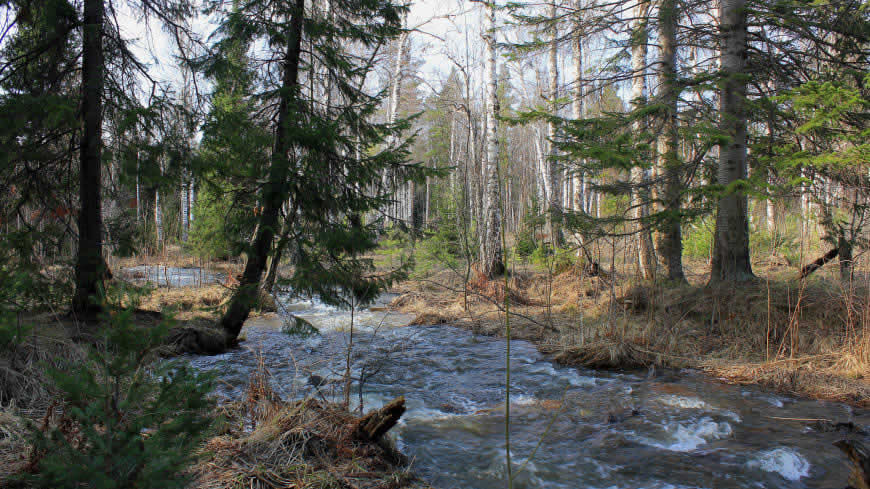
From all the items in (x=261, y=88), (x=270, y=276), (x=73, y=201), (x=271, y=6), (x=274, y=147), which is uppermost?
(x=271, y=6)

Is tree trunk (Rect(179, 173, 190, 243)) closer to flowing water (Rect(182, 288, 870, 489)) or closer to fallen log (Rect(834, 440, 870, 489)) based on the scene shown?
flowing water (Rect(182, 288, 870, 489))

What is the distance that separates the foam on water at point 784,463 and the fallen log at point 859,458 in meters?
1.04

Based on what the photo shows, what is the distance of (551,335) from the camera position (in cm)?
686

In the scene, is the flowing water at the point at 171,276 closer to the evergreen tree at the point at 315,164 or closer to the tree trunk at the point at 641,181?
the evergreen tree at the point at 315,164

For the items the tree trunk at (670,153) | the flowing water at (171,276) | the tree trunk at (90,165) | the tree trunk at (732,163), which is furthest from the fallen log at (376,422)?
the flowing water at (171,276)

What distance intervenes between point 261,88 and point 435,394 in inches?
175

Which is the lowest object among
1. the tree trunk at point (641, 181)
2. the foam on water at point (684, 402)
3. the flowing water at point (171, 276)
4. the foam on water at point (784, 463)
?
the foam on water at point (784, 463)

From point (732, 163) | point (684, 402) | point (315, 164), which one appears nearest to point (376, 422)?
point (684, 402)

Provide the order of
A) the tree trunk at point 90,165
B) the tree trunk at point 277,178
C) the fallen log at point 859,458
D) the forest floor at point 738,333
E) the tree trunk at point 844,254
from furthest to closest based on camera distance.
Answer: the tree trunk at point 844,254
the tree trunk at point 277,178
the tree trunk at point 90,165
the forest floor at point 738,333
the fallen log at point 859,458

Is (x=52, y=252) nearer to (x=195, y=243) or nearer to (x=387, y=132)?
(x=387, y=132)

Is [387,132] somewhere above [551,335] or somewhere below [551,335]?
above

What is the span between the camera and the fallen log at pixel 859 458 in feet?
7.07

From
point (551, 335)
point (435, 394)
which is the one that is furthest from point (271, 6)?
point (551, 335)

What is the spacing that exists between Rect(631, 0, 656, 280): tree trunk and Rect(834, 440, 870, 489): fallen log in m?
3.37
